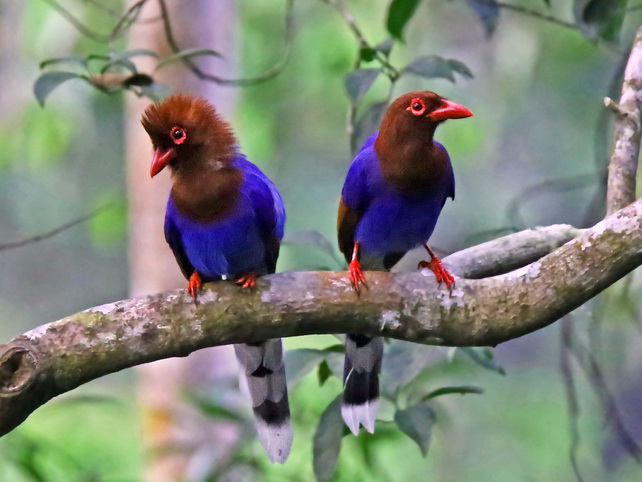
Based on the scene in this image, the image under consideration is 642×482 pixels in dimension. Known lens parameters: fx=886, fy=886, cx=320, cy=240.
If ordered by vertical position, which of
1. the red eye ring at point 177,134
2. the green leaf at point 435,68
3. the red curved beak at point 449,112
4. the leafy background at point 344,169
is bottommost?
the leafy background at point 344,169

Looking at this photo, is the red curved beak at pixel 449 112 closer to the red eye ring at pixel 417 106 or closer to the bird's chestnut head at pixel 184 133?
the red eye ring at pixel 417 106

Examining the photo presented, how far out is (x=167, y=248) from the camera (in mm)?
4613

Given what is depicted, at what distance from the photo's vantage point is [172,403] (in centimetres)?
457

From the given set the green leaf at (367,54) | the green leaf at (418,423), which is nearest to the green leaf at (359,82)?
the green leaf at (367,54)

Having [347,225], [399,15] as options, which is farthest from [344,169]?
[347,225]

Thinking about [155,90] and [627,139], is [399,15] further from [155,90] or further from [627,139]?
[627,139]

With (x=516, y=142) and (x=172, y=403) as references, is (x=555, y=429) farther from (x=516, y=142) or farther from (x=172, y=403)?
(x=172, y=403)

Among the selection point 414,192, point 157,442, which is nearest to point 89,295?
point 157,442

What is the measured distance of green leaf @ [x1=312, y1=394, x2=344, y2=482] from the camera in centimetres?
316

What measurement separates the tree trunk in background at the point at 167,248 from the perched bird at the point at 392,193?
1333 mm

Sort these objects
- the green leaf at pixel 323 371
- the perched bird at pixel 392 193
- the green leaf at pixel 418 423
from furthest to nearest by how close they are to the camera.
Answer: the green leaf at pixel 323 371 → the perched bird at pixel 392 193 → the green leaf at pixel 418 423

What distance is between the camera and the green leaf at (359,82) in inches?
135

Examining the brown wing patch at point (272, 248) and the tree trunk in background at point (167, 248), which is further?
the tree trunk in background at point (167, 248)

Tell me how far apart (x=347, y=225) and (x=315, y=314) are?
0.93 meters
